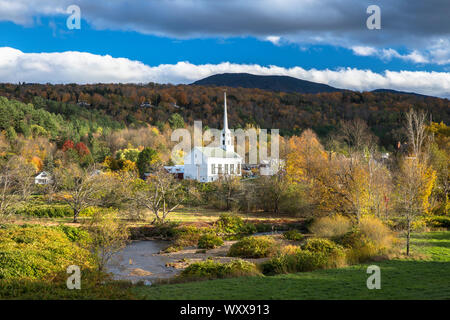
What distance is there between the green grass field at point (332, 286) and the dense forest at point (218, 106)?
8236 centimetres

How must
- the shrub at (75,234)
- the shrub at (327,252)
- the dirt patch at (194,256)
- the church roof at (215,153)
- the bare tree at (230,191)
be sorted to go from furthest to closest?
the church roof at (215,153) → the bare tree at (230,191) → the shrub at (75,234) → the dirt patch at (194,256) → the shrub at (327,252)

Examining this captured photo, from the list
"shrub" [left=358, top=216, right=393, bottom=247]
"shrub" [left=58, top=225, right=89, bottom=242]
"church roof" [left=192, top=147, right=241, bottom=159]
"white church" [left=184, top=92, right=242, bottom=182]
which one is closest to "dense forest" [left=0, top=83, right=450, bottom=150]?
"white church" [left=184, top=92, right=242, bottom=182]

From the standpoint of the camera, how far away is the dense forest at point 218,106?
107 metres

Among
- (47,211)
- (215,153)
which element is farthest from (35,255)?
(215,153)

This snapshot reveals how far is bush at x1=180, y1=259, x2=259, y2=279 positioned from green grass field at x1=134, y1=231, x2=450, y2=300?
1.39 meters

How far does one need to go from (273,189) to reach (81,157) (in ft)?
127

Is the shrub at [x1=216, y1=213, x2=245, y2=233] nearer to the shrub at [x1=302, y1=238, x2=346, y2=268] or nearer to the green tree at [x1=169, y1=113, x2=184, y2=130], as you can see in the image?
the shrub at [x1=302, y1=238, x2=346, y2=268]

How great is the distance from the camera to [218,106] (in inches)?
5236

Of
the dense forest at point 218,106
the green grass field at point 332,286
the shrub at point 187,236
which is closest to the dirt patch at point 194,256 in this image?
the shrub at point 187,236

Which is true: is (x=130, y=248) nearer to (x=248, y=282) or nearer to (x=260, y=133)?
(x=248, y=282)

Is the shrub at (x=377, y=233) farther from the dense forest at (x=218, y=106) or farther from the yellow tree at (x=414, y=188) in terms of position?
the dense forest at (x=218, y=106)

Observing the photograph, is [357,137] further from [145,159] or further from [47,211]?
[145,159]

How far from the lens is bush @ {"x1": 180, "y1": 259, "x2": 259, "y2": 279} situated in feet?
56.2

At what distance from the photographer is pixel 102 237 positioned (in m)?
20.3
